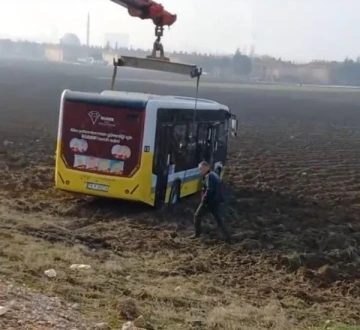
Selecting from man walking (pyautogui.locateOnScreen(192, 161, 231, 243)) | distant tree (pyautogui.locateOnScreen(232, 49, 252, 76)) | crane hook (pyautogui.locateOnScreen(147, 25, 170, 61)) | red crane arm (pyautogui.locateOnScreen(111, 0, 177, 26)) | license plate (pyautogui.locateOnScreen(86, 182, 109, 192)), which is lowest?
distant tree (pyautogui.locateOnScreen(232, 49, 252, 76))

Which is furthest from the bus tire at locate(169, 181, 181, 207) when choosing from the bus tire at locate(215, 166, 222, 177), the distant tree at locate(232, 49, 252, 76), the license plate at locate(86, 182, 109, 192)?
the distant tree at locate(232, 49, 252, 76)

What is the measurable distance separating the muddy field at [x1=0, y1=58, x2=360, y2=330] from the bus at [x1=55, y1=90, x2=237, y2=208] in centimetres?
55

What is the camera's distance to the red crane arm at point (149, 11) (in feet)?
51.0

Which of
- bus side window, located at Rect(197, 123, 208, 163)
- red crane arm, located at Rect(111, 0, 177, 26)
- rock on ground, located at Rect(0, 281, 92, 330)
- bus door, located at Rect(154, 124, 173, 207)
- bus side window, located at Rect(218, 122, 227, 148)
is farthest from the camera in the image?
bus side window, located at Rect(218, 122, 227, 148)

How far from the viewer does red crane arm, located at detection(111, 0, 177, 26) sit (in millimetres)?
15531

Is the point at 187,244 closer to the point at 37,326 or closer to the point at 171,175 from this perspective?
the point at 171,175

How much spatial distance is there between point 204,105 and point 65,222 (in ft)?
17.6

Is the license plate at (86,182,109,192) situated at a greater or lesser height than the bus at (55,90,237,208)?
lesser

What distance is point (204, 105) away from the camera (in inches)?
749

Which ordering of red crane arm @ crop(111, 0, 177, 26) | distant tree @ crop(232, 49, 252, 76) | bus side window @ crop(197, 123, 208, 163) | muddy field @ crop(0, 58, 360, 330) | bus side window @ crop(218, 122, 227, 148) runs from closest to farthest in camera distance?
muddy field @ crop(0, 58, 360, 330) → red crane arm @ crop(111, 0, 177, 26) → bus side window @ crop(197, 123, 208, 163) → bus side window @ crop(218, 122, 227, 148) → distant tree @ crop(232, 49, 252, 76)

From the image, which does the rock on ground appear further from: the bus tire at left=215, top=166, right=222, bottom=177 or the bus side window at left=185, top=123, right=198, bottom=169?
the bus tire at left=215, top=166, right=222, bottom=177

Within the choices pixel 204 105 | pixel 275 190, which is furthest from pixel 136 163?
pixel 275 190

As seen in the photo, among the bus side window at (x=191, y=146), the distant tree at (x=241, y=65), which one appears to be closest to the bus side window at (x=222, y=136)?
the bus side window at (x=191, y=146)

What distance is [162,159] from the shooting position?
→ 16.3m
